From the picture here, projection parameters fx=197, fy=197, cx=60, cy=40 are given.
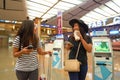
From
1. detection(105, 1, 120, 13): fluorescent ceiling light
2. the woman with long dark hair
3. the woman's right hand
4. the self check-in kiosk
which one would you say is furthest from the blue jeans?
detection(105, 1, 120, 13): fluorescent ceiling light

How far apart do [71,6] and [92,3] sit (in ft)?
7.91

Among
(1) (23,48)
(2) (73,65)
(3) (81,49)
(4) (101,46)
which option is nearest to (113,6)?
(4) (101,46)

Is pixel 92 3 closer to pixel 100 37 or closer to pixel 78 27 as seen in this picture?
pixel 100 37

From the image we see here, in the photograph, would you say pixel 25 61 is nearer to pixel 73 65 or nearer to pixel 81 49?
pixel 73 65

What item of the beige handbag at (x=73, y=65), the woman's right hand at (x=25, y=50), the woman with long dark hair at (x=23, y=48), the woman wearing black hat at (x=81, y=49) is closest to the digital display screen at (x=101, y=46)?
the woman wearing black hat at (x=81, y=49)

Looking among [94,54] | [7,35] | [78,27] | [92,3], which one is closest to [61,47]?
[94,54]

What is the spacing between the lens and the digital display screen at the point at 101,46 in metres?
3.85

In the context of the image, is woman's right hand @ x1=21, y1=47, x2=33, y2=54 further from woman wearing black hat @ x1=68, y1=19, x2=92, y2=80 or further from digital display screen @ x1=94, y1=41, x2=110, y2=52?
digital display screen @ x1=94, y1=41, x2=110, y2=52

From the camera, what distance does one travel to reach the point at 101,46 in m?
3.90

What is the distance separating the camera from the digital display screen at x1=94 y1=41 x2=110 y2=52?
152 inches

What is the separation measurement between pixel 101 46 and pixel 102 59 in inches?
10.1

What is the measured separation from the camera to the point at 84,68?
2961 millimetres

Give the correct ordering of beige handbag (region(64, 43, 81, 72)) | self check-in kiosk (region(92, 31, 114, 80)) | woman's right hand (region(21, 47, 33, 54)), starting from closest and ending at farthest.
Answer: woman's right hand (region(21, 47, 33, 54))
beige handbag (region(64, 43, 81, 72))
self check-in kiosk (region(92, 31, 114, 80))

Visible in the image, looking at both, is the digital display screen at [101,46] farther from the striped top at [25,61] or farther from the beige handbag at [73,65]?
the striped top at [25,61]
